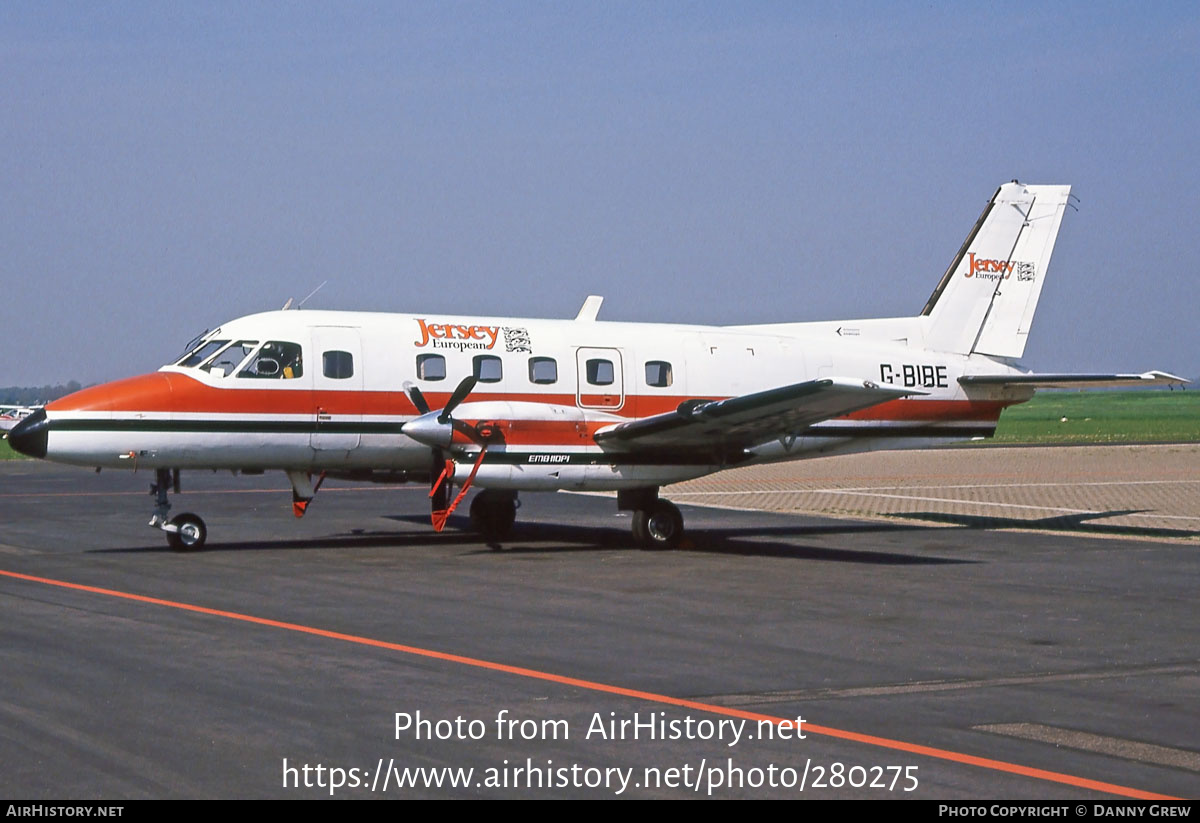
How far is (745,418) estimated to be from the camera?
19188mm

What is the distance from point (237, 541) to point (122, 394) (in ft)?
11.3

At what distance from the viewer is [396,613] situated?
1353 cm

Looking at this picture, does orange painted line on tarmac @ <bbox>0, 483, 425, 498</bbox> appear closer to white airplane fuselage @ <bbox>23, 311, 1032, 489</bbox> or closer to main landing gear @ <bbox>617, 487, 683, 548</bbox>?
white airplane fuselage @ <bbox>23, 311, 1032, 489</bbox>

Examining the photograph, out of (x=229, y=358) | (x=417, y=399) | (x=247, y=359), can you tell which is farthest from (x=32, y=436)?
(x=417, y=399)

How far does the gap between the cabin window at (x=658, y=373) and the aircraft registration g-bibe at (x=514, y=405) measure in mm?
22

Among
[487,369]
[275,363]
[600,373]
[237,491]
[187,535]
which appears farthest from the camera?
[237,491]

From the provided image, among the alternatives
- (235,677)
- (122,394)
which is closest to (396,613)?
(235,677)

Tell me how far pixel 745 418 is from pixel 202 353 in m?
7.41

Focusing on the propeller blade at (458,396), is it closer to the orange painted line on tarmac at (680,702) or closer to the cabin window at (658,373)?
the cabin window at (658,373)

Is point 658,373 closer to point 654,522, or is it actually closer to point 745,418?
point 654,522

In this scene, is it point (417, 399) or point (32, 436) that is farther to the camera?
point (417, 399)

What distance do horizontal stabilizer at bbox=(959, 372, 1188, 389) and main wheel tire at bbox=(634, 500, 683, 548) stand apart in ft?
20.1

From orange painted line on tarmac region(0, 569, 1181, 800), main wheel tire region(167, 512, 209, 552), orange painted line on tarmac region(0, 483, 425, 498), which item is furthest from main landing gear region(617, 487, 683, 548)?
orange painted line on tarmac region(0, 483, 425, 498)

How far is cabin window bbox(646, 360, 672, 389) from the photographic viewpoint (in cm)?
2131
